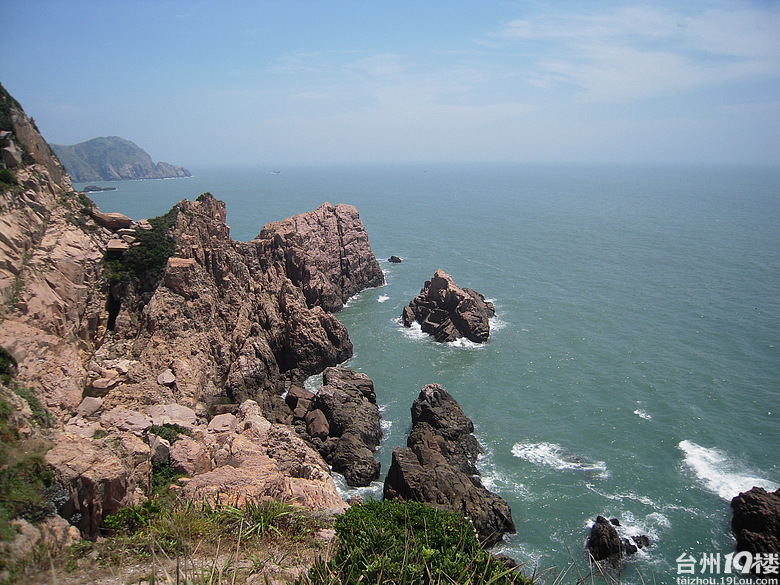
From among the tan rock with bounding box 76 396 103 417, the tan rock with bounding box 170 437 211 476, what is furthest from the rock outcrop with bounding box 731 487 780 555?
the tan rock with bounding box 76 396 103 417

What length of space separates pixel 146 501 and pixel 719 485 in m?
30.6

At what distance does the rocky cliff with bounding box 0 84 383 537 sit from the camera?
788 inches

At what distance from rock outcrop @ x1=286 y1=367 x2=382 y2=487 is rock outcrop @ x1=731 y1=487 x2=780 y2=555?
19.5 metres

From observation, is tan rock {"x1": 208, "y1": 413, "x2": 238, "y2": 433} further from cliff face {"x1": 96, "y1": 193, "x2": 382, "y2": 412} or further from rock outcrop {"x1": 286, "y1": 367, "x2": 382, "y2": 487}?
rock outcrop {"x1": 286, "y1": 367, "x2": 382, "y2": 487}

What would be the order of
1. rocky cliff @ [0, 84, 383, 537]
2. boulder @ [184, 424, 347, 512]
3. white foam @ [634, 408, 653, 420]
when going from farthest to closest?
white foam @ [634, 408, 653, 420] → rocky cliff @ [0, 84, 383, 537] → boulder @ [184, 424, 347, 512]

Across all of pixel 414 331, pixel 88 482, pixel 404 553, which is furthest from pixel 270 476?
pixel 414 331

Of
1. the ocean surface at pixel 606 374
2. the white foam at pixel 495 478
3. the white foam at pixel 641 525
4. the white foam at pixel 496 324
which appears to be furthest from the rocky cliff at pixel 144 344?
the white foam at pixel 496 324

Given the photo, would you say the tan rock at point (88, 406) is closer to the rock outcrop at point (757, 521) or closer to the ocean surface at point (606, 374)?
the ocean surface at point (606, 374)

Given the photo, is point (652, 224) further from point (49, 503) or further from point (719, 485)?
point (49, 503)

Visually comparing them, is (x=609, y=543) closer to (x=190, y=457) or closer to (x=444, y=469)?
(x=444, y=469)

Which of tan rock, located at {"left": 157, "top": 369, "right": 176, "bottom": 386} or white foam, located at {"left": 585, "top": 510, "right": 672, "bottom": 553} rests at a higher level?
tan rock, located at {"left": 157, "top": 369, "right": 176, "bottom": 386}

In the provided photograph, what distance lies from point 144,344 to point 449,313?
1186 inches

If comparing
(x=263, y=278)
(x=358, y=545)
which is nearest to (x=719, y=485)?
(x=358, y=545)

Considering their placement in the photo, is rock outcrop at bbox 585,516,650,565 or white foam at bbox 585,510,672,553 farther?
white foam at bbox 585,510,672,553
